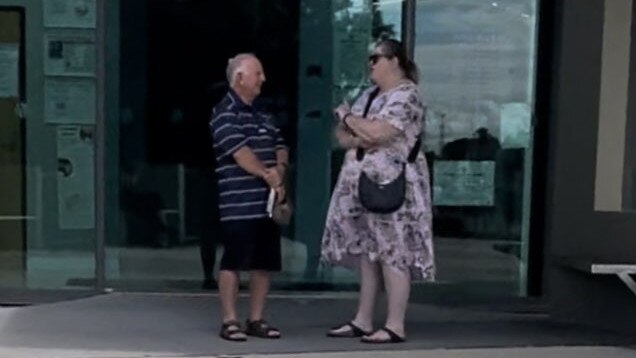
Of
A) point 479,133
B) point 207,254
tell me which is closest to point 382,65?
point 479,133

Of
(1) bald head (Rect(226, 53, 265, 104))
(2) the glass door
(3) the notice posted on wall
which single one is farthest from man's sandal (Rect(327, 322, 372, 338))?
(3) the notice posted on wall

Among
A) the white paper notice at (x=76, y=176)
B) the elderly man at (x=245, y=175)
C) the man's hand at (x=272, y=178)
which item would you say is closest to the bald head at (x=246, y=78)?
the elderly man at (x=245, y=175)

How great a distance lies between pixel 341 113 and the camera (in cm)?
636

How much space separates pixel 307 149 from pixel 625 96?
2467mm

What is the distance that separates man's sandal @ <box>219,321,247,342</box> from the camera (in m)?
6.41

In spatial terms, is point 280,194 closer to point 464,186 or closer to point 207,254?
point 207,254

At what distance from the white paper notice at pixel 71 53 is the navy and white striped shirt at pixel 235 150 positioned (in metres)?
2.34

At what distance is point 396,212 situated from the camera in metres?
6.22

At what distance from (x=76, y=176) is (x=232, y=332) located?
8.31 ft

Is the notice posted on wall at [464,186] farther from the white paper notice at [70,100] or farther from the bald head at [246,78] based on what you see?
the white paper notice at [70,100]

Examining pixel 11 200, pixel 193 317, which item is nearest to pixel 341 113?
pixel 193 317

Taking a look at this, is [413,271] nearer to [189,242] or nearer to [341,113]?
[341,113]

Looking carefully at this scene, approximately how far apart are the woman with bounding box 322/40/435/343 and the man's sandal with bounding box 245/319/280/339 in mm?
553

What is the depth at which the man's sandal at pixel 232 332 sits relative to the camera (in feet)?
21.0
